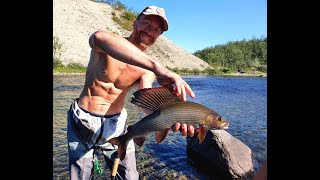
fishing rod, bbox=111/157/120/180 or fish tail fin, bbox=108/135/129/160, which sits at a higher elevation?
fish tail fin, bbox=108/135/129/160

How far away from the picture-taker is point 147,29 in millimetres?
3100

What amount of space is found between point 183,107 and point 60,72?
30.1 metres

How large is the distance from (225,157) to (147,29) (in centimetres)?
397

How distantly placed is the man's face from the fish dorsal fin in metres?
0.74

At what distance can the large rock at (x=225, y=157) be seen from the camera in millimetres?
6242

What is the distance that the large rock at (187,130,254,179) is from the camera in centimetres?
624

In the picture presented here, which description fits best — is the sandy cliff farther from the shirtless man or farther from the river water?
the shirtless man

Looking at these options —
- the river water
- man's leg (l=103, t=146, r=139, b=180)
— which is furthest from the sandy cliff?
man's leg (l=103, t=146, r=139, b=180)

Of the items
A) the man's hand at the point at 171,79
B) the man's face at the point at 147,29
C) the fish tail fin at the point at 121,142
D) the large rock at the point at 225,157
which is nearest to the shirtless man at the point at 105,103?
the man's face at the point at 147,29

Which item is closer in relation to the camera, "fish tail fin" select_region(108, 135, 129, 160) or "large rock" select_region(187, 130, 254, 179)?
"fish tail fin" select_region(108, 135, 129, 160)

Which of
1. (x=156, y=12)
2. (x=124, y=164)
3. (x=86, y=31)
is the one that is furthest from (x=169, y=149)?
(x=86, y=31)
